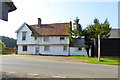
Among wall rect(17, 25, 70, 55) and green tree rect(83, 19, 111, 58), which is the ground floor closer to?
wall rect(17, 25, 70, 55)

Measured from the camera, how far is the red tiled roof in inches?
1109

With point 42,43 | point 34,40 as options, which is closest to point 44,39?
point 42,43

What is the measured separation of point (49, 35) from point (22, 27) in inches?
326

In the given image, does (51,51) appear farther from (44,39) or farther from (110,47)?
(110,47)

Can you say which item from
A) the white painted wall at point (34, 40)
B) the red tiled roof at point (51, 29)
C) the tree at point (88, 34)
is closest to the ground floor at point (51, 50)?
the white painted wall at point (34, 40)

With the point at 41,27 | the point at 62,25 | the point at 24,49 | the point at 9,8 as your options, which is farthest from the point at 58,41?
the point at 9,8

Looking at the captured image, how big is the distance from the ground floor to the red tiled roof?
10.9ft

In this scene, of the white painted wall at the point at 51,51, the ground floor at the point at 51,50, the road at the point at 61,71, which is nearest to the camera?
the road at the point at 61,71

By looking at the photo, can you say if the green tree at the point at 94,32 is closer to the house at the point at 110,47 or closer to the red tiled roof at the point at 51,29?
the house at the point at 110,47

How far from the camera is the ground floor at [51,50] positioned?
26.4 metres

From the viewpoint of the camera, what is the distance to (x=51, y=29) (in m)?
29.7

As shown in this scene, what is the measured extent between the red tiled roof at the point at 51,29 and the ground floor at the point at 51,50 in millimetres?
3313

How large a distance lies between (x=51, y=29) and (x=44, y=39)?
342cm

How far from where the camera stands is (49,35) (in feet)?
92.0
